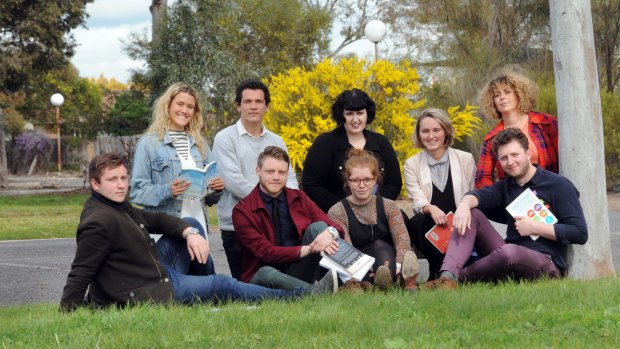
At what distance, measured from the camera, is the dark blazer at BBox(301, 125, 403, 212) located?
25.3 ft

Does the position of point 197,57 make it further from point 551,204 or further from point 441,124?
point 551,204

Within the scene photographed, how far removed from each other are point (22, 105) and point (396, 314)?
54028 mm

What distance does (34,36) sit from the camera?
1141 inches

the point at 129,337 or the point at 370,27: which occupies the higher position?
the point at 370,27

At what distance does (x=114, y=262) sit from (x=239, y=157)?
173cm

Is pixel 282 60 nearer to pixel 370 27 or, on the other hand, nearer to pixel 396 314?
pixel 370 27

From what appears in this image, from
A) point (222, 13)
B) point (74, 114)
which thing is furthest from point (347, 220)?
point (74, 114)

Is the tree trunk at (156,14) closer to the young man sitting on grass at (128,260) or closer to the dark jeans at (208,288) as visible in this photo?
the dark jeans at (208,288)

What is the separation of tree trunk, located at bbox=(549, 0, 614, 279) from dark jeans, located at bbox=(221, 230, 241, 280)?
273cm

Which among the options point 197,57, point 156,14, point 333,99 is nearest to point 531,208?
point 333,99

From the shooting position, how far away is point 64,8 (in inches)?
1149

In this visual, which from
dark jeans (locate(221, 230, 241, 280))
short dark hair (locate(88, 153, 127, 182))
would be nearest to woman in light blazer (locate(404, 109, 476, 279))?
dark jeans (locate(221, 230, 241, 280))

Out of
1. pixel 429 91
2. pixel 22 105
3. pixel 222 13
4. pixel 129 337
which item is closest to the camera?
pixel 129 337

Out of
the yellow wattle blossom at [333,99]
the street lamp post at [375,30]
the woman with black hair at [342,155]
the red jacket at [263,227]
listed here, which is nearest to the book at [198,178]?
the red jacket at [263,227]
